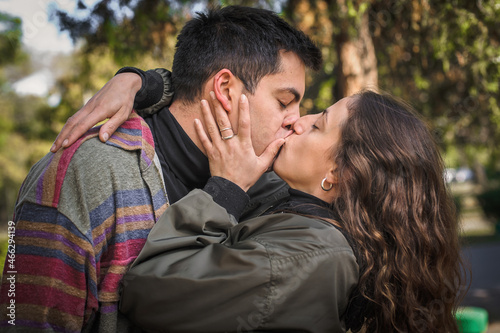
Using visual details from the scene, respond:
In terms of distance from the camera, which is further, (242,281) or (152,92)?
(152,92)

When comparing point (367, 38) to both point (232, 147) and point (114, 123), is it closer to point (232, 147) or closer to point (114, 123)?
point (232, 147)

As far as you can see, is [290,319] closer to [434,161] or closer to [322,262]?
[322,262]

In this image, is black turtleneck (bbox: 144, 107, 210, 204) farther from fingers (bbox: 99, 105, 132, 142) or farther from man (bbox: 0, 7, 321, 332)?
fingers (bbox: 99, 105, 132, 142)

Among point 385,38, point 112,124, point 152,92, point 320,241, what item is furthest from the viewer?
point 385,38

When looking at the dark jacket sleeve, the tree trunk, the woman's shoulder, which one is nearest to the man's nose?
the dark jacket sleeve

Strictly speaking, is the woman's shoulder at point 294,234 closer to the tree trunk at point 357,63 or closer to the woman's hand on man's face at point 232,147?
the woman's hand on man's face at point 232,147

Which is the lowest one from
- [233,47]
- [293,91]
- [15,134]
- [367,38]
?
[15,134]

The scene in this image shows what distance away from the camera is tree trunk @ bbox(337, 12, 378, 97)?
5.18 metres

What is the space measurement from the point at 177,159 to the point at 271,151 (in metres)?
0.51

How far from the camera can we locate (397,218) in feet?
7.08

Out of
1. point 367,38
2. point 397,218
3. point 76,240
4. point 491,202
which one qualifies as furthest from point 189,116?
point 491,202

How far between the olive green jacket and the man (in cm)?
17

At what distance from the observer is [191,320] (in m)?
1.75

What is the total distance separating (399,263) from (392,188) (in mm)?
353
